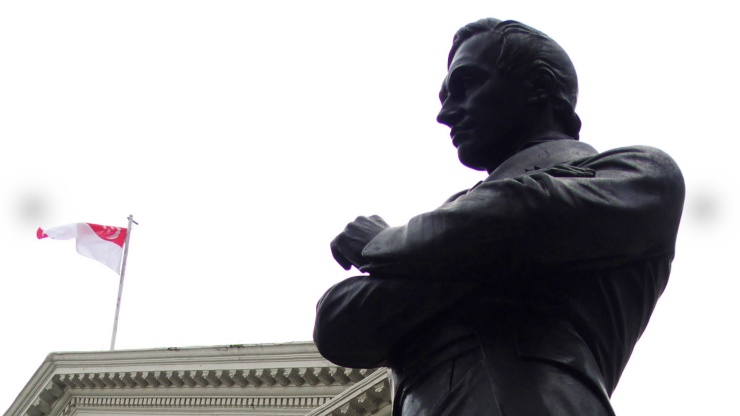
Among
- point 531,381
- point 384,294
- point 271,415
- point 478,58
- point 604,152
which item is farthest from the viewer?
point 271,415

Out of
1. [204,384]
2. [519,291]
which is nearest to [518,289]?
[519,291]

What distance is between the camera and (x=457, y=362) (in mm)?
2100

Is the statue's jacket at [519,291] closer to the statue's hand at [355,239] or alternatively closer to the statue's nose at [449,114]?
the statue's hand at [355,239]

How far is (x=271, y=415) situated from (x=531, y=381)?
22.4 m

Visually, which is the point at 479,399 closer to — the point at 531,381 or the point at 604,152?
the point at 531,381

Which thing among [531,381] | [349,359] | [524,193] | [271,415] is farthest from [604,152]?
[271,415]

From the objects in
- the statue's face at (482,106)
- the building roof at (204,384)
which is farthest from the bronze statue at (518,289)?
the building roof at (204,384)

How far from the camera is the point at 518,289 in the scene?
2.12m

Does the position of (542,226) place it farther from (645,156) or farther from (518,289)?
(645,156)

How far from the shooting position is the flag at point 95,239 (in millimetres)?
32312

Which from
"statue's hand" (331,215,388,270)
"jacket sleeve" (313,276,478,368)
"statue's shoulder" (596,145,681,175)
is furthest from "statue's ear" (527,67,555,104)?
"jacket sleeve" (313,276,478,368)

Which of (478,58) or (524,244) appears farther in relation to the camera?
(478,58)

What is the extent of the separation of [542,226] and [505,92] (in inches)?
21.7

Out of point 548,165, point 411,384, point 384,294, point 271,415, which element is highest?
point 548,165
